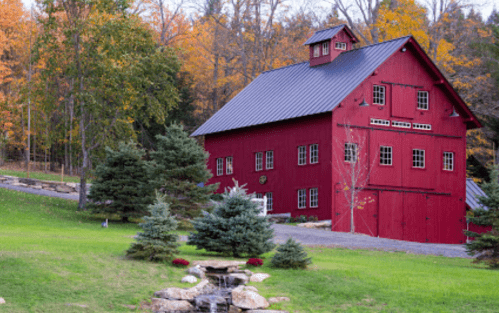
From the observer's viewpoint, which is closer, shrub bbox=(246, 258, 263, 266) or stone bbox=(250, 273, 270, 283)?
stone bbox=(250, 273, 270, 283)

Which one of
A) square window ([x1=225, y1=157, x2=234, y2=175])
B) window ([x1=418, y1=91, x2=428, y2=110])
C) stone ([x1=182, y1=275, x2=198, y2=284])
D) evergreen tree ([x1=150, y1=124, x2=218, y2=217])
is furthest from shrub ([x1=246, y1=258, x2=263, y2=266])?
square window ([x1=225, y1=157, x2=234, y2=175])

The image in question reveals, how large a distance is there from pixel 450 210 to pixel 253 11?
25.5 meters

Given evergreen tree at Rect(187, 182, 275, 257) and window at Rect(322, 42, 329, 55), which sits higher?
window at Rect(322, 42, 329, 55)

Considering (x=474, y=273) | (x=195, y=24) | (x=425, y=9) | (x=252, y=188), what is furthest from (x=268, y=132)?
(x=195, y=24)

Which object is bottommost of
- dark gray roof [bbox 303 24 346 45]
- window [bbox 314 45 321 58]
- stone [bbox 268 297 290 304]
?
stone [bbox 268 297 290 304]

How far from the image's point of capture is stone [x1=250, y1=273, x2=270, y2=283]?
1694cm

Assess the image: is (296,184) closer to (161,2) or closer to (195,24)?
(161,2)

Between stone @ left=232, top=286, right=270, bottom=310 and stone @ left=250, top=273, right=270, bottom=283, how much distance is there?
1240mm

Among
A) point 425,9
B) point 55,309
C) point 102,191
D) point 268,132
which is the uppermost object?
point 425,9

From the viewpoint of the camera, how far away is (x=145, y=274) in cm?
1694

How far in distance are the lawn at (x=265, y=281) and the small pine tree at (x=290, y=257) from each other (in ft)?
1.03

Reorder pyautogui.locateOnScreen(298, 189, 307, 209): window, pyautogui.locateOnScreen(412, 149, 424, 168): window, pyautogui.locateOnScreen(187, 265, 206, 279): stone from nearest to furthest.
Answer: pyautogui.locateOnScreen(187, 265, 206, 279): stone
pyautogui.locateOnScreen(298, 189, 307, 209): window
pyautogui.locateOnScreen(412, 149, 424, 168): window

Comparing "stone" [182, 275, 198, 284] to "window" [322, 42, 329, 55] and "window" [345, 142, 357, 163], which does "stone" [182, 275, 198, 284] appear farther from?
"window" [322, 42, 329, 55]

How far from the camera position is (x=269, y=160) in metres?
38.4
